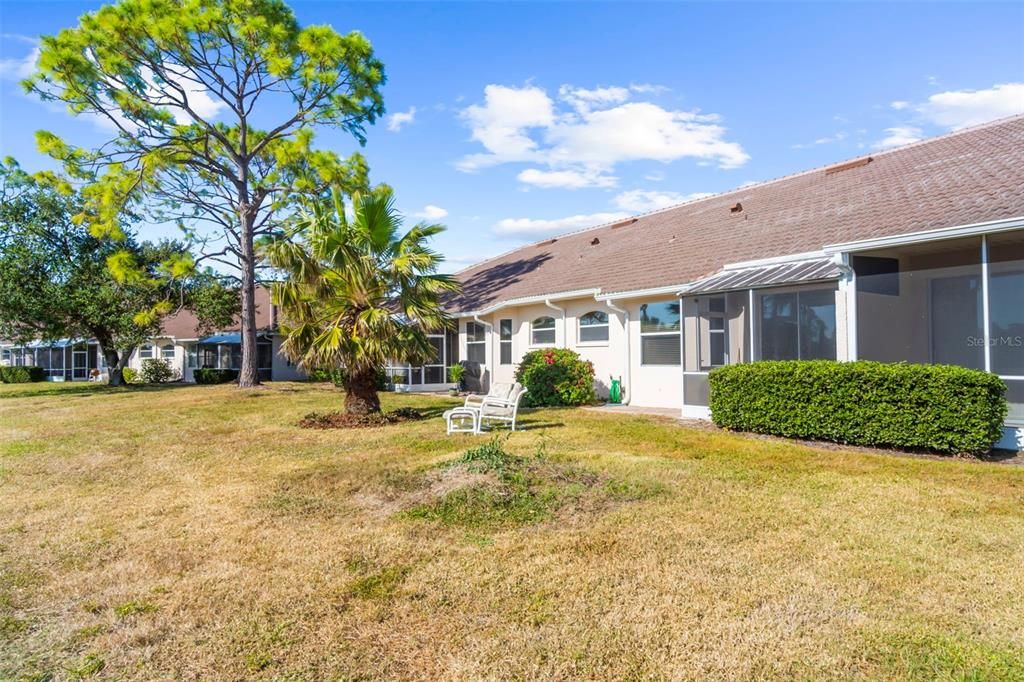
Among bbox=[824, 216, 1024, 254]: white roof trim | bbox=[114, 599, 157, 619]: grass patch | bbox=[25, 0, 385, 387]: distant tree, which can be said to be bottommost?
bbox=[114, 599, 157, 619]: grass patch

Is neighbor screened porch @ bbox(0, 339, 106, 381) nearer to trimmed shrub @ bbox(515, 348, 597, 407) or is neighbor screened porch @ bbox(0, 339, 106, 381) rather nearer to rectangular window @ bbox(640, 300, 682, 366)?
trimmed shrub @ bbox(515, 348, 597, 407)

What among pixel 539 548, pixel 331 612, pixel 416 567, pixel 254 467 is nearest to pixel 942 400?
pixel 539 548

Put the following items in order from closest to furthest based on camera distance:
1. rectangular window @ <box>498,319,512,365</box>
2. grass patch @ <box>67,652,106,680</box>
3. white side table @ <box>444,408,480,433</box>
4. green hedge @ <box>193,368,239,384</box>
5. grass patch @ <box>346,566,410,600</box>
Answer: grass patch @ <box>67,652,106,680</box>, grass patch @ <box>346,566,410,600</box>, white side table @ <box>444,408,480,433</box>, rectangular window @ <box>498,319,512,365</box>, green hedge @ <box>193,368,239,384</box>

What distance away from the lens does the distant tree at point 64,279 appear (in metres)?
26.3

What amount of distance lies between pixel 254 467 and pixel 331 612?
5.33 m

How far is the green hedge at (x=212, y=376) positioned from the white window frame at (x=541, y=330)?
68.2 ft

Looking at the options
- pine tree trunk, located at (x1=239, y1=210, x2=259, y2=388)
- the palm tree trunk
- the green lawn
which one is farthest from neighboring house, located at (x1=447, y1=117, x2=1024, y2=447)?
pine tree trunk, located at (x1=239, y1=210, x2=259, y2=388)

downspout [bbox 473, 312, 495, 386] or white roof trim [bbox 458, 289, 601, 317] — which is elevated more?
white roof trim [bbox 458, 289, 601, 317]

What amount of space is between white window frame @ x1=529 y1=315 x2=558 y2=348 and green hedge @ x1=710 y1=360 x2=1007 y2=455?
318 inches

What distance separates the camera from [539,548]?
5.10 metres

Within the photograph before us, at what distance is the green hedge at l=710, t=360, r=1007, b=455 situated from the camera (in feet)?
27.3

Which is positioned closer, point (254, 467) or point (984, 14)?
point (254, 467)

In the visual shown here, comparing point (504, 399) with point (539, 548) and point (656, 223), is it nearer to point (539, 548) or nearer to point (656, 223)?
point (539, 548)

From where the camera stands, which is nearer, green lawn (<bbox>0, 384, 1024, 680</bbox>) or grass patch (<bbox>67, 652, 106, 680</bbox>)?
grass patch (<bbox>67, 652, 106, 680</bbox>)
